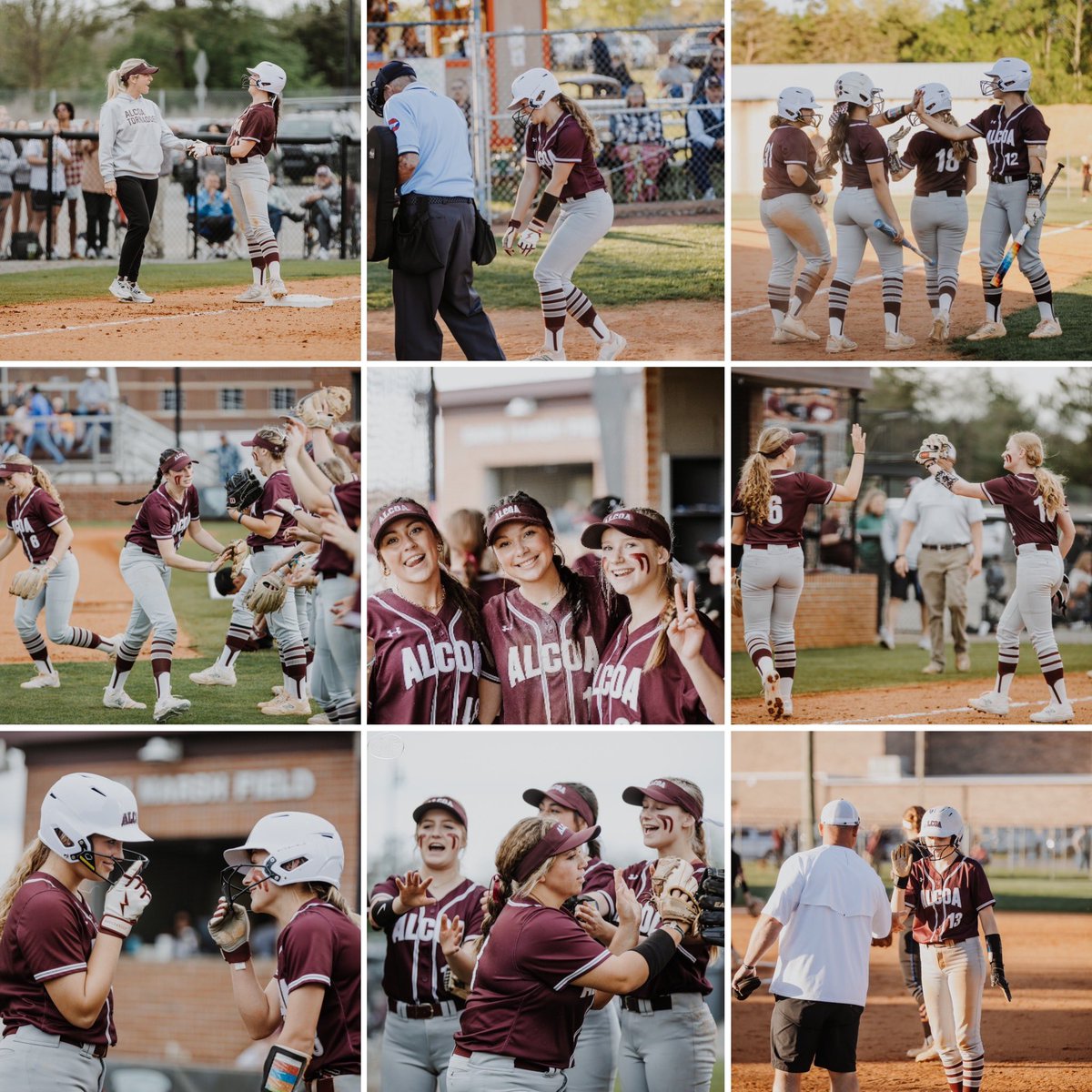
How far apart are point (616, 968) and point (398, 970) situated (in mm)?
1145

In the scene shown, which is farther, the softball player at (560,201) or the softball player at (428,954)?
the softball player at (560,201)

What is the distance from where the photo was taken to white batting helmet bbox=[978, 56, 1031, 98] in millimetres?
5082

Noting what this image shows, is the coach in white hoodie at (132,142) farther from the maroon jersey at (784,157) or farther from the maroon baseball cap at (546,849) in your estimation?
the maroon baseball cap at (546,849)

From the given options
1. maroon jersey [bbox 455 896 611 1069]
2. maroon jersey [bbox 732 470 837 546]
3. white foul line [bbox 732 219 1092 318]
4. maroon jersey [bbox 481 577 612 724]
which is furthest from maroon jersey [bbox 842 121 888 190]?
maroon jersey [bbox 455 896 611 1069]

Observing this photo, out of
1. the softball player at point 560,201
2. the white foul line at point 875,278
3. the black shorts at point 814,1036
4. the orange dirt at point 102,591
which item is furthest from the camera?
the white foul line at point 875,278

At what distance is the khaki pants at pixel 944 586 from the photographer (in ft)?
18.6

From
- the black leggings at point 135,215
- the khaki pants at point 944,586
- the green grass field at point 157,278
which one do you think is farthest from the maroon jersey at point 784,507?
the black leggings at point 135,215

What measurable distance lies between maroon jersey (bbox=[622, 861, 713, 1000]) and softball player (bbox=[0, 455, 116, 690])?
2.12m

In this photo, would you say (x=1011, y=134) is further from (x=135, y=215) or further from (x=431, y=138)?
(x=135, y=215)

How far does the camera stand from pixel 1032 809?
5645 millimetres

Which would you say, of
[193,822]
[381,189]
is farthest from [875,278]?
[193,822]

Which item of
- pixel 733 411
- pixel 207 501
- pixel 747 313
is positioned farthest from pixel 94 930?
pixel 747 313

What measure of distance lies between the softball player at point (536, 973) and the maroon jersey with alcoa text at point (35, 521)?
215cm

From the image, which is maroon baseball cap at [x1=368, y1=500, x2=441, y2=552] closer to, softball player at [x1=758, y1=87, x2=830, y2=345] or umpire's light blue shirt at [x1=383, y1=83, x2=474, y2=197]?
umpire's light blue shirt at [x1=383, y1=83, x2=474, y2=197]
